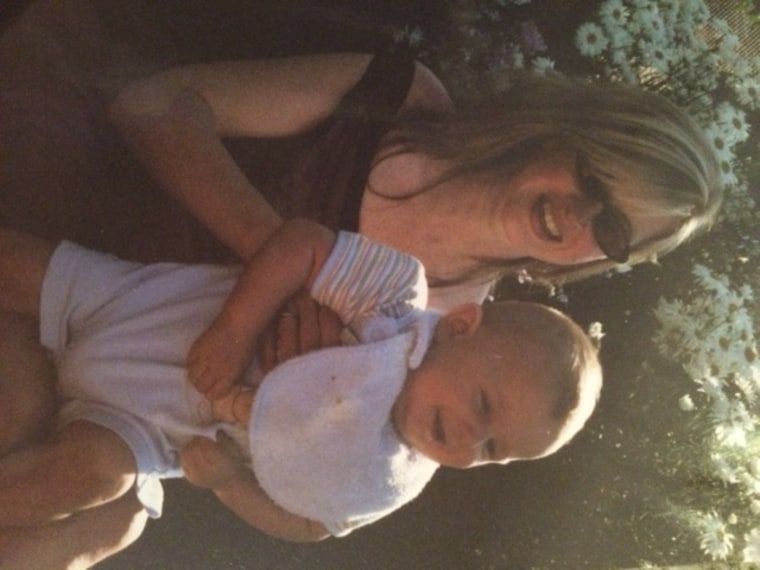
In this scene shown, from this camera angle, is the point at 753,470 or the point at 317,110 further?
the point at 753,470

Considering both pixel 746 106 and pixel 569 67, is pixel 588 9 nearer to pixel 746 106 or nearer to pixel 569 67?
pixel 569 67

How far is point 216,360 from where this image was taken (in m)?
0.71

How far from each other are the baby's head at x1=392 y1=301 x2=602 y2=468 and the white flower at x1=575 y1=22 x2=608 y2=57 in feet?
0.97

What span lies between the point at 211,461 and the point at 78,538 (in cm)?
14

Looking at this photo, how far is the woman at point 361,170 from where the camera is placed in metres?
0.75

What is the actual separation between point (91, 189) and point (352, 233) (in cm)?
24

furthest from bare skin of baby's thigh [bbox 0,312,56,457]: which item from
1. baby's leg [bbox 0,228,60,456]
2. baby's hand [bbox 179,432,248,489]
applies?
baby's hand [bbox 179,432,248,489]

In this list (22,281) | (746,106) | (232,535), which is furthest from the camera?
(746,106)

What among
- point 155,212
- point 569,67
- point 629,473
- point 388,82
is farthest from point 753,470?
point 155,212

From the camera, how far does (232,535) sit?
82 cm

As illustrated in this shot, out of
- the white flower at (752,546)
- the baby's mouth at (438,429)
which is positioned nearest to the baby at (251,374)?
the baby's mouth at (438,429)

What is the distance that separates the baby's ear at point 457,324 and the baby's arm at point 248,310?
117 mm

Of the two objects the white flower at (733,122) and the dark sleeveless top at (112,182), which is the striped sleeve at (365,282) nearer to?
the dark sleeveless top at (112,182)

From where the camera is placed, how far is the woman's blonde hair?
80cm
